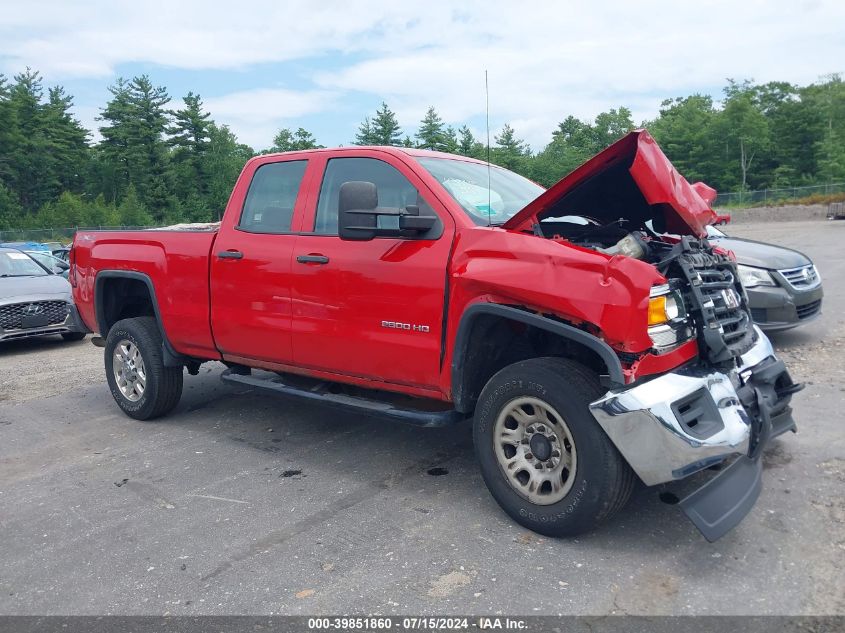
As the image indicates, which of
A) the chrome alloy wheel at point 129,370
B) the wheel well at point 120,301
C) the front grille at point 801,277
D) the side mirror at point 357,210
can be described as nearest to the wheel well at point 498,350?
the side mirror at point 357,210

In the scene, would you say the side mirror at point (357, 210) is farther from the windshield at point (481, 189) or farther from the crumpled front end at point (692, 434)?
the crumpled front end at point (692, 434)

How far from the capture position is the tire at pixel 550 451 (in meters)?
3.40

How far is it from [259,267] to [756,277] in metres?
5.30

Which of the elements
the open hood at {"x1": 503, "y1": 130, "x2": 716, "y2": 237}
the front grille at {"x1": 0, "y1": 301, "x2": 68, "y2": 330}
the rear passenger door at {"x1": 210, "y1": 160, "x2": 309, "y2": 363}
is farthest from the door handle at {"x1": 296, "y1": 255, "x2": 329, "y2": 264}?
the front grille at {"x1": 0, "y1": 301, "x2": 68, "y2": 330}

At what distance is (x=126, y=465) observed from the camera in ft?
16.6

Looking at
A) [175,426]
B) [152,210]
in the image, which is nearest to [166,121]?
[152,210]

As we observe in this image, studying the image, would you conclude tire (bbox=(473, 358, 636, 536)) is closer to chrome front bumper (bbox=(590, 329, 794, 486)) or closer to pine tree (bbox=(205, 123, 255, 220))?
chrome front bumper (bbox=(590, 329, 794, 486))

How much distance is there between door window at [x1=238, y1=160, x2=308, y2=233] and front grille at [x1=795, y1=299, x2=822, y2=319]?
5457 mm

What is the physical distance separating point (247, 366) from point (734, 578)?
12.0 feet

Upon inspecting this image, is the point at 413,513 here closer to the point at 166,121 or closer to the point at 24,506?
the point at 24,506

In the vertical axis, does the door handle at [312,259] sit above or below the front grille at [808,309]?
above

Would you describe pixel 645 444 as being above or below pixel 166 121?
below

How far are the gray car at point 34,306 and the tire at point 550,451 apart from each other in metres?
7.83

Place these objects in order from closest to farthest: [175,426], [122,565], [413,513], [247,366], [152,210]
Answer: [122,565] → [413,513] → [247,366] → [175,426] → [152,210]
